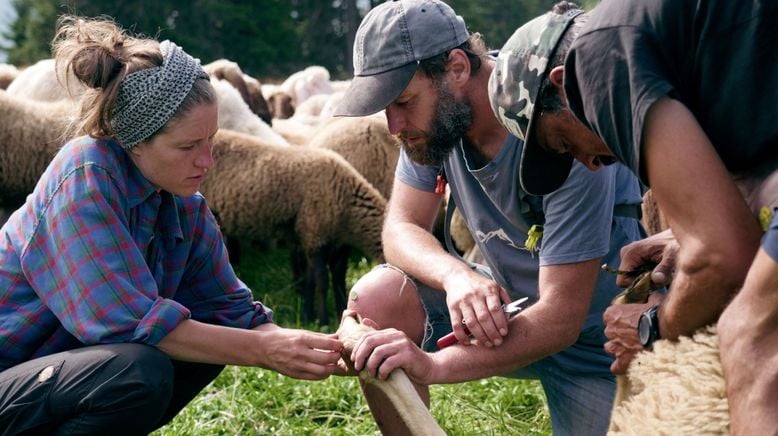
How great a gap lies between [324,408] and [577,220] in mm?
1911

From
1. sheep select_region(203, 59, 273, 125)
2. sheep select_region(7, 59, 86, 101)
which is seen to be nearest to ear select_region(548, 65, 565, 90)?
sheep select_region(7, 59, 86, 101)

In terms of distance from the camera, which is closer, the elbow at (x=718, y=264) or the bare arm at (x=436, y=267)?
the elbow at (x=718, y=264)

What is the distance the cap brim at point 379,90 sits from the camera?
3400 mm

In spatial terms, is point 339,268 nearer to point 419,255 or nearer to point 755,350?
point 419,255

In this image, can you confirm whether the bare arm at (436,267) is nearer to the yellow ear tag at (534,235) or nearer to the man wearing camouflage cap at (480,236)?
the man wearing camouflage cap at (480,236)

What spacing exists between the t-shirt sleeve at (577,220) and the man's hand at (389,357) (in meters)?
0.49

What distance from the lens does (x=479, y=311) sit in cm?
303

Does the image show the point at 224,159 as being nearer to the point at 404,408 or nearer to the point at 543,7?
the point at 404,408

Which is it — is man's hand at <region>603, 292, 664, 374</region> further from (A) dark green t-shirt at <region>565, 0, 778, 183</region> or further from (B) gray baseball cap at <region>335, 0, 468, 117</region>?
(B) gray baseball cap at <region>335, 0, 468, 117</region>

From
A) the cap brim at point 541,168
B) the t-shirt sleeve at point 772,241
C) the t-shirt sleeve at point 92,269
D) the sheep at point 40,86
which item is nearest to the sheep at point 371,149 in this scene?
the sheep at point 40,86

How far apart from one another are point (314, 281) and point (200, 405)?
12.0 ft

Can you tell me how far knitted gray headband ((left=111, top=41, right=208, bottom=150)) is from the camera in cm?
309

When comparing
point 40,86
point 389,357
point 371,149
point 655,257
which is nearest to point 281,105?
point 40,86

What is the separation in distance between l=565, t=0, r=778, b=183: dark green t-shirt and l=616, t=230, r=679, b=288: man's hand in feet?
1.31
